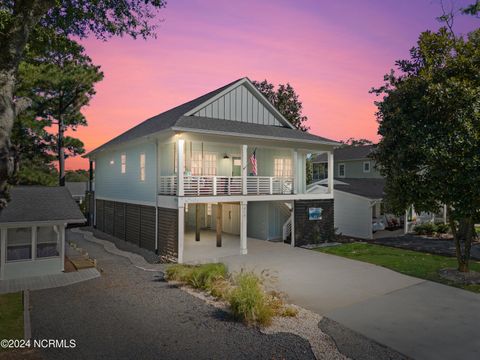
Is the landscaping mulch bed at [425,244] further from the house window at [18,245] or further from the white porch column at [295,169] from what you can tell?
the house window at [18,245]

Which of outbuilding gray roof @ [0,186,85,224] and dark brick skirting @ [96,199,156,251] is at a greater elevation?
outbuilding gray roof @ [0,186,85,224]

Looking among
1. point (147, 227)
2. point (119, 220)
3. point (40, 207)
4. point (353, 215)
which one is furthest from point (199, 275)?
point (353, 215)

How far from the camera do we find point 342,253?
18531 mm

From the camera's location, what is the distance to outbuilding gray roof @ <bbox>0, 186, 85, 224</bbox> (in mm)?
12820

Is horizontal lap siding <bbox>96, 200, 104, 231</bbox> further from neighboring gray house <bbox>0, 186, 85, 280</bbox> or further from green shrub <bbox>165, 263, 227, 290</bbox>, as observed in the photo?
green shrub <bbox>165, 263, 227, 290</bbox>

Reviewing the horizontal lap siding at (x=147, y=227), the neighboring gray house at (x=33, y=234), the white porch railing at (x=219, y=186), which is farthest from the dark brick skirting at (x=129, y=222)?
the neighboring gray house at (x=33, y=234)

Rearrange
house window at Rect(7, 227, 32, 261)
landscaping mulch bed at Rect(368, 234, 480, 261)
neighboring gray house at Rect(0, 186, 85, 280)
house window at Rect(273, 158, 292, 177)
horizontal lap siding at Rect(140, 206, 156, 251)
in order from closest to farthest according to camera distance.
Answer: neighboring gray house at Rect(0, 186, 85, 280) → house window at Rect(7, 227, 32, 261) → horizontal lap siding at Rect(140, 206, 156, 251) → landscaping mulch bed at Rect(368, 234, 480, 261) → house window at Rect(273, 158, 292, 177)

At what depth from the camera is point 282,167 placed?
23328mm

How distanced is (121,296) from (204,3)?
35.3 feet

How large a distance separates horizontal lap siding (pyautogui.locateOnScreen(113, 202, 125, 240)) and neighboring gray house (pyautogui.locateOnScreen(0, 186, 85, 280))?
8.12 m

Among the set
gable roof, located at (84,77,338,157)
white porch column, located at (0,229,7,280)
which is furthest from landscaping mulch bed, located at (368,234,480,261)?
white porch column, located at (0,229,7,280)

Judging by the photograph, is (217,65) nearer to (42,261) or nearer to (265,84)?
(42,261)

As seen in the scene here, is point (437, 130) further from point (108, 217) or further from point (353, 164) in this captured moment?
point (353, 164)

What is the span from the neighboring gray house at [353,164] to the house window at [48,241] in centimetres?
3524
